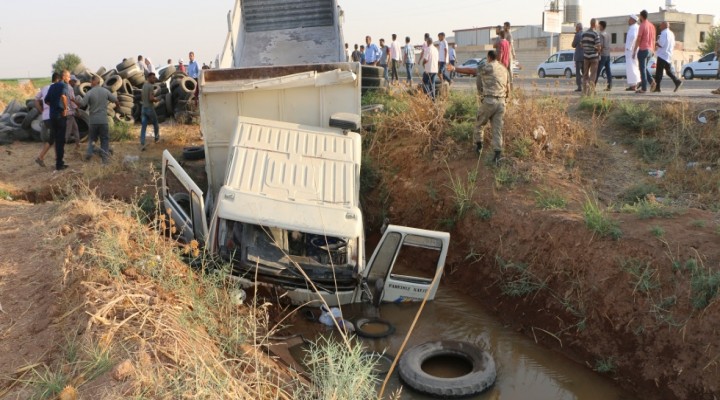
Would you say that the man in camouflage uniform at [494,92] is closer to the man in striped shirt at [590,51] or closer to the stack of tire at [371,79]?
the man in striped shirt at [590,51]

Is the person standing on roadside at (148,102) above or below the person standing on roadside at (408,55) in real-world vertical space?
below

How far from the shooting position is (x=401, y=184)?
1043 cm

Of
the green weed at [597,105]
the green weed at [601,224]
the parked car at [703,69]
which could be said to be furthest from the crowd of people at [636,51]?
the parked car at [703,69]

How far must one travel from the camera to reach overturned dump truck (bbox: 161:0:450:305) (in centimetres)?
681

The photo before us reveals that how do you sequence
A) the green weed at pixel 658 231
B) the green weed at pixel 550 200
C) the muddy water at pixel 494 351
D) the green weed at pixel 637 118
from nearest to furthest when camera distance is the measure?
the muddy water at pixel 494 351 → the green weed at pixel 658 231 → the green weed at pixel 550 200 → the green weed at pixel 637 118

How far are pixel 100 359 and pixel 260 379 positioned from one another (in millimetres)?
1192

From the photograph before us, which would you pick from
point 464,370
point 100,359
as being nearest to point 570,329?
point 464,370

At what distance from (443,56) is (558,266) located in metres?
10.4

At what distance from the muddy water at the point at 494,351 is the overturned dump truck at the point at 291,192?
1.55 ft

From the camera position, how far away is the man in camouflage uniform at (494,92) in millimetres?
8938

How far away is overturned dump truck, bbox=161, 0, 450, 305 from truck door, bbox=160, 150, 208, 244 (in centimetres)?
2

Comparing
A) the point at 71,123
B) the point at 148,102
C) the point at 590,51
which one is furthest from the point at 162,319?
the point at 590,51

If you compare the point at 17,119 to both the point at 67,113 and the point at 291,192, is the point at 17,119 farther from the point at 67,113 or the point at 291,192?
the point at 291,192

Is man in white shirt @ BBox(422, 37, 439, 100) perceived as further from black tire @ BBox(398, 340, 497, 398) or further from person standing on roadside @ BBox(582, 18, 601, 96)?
black tire @ BBox(398, 340, 497, 398)
